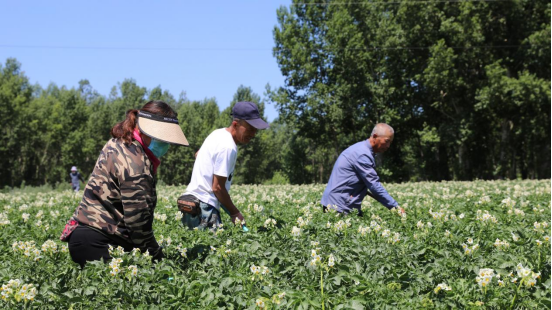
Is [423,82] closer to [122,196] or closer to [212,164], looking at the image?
[212,164]

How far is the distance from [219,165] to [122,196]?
170 centimetres

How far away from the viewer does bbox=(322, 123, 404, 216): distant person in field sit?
22.1 ft

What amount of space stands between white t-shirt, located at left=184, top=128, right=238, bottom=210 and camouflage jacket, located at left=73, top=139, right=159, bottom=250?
143 centimetres

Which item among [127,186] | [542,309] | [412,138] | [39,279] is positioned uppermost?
[412,138]

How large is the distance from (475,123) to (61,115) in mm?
59830

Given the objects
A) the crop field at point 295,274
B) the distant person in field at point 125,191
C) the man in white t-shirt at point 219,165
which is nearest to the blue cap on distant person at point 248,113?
the man in white t-shirt at point 219,165

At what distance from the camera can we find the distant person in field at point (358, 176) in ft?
22.1

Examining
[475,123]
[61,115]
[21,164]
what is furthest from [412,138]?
[21,164]

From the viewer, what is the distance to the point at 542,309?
3227mm

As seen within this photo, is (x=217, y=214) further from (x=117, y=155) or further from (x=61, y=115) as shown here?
(x=61, y=115)

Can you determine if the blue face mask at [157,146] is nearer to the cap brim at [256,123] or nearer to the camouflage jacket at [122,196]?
the camouflage jacket at [122,196]

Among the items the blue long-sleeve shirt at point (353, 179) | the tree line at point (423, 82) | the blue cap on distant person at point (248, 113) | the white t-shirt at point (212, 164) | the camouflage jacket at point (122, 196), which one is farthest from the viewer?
the tree line at point (423, 82)

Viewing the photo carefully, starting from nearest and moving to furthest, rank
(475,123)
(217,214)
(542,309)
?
1. (542,309)
2. (217,214)
3. (475,123)

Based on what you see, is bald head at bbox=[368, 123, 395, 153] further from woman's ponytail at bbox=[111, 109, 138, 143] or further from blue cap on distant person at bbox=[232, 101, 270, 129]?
woman's ponytail at bbox=[111, 109, 138, 143]
